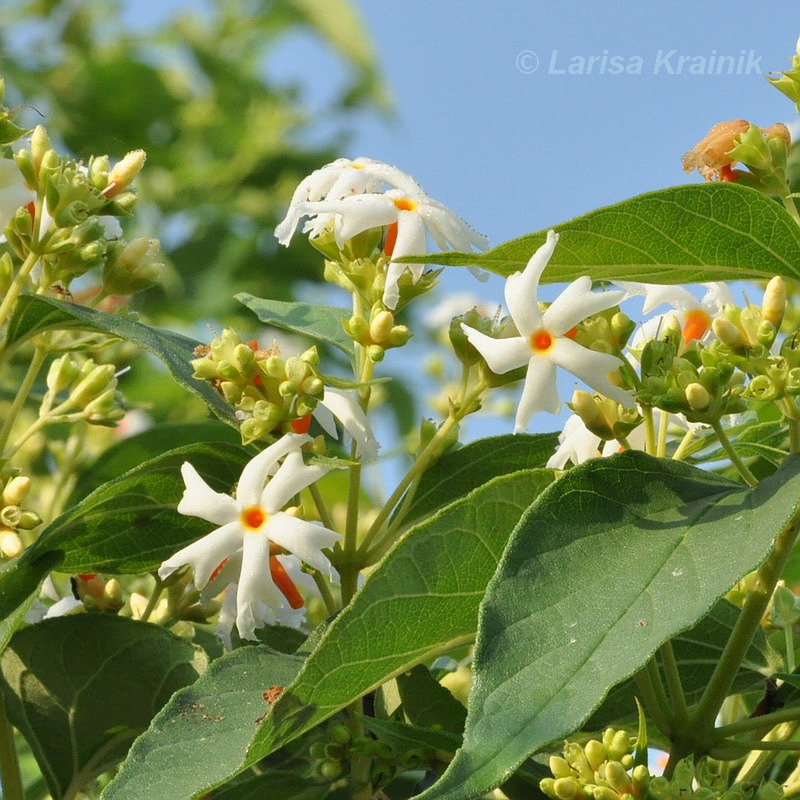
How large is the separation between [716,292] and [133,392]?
9.41ft

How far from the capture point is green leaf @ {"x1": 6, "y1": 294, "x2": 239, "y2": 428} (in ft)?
4.18

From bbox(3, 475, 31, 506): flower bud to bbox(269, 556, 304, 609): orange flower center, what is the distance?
13.1 inches

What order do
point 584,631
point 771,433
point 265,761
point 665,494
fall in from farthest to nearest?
1. point 771,433
2. point 265,761
3. point 665,494
4. point 584,631

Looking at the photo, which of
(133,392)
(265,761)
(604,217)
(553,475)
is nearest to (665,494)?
(553,475)

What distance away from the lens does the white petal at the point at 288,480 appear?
4.05 ft

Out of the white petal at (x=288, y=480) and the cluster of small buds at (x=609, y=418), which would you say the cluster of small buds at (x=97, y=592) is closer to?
the white petal at (x=288, y=480)

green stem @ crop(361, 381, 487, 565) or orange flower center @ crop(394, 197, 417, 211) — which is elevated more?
orange flower center @ crop(394, 197, 417, 211)

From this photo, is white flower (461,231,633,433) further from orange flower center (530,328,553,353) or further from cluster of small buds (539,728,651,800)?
cluster of small buds (539,728,651,800)

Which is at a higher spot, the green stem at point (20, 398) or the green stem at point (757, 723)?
the green stem at point (20, 398)

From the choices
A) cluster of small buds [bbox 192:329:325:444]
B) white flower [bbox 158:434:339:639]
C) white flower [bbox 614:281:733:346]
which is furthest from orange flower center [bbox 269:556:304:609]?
white flower [bbox 614:281:733:346]

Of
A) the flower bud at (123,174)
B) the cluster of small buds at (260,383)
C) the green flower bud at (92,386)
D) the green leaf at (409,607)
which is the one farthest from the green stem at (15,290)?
the green leaf at (409,607)

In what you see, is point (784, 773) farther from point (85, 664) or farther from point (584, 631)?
point (85, 664)

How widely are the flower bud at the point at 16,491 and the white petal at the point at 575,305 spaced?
650mm

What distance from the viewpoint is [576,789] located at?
3.42 feet
